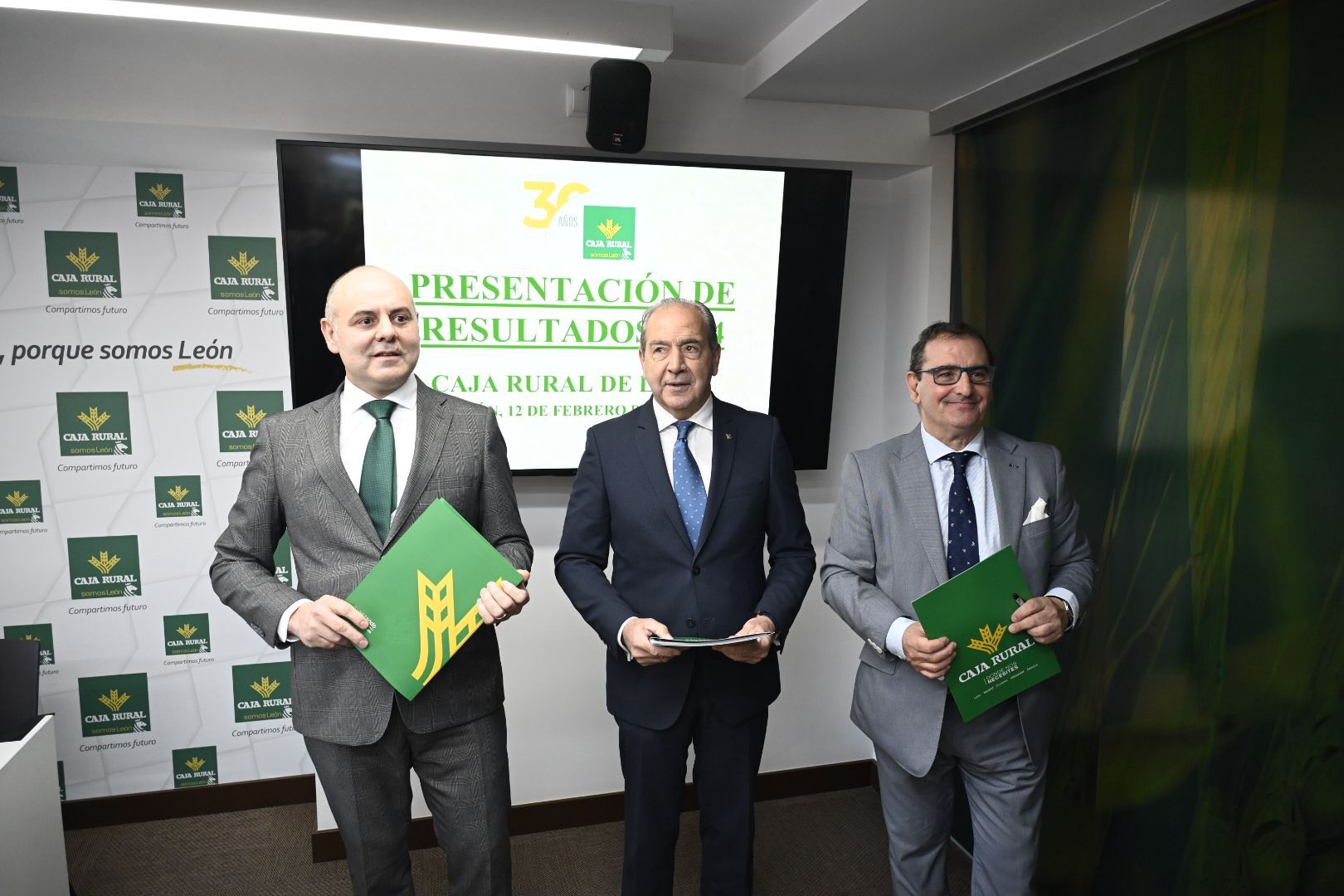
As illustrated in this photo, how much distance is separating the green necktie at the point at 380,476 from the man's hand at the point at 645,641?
617 mm

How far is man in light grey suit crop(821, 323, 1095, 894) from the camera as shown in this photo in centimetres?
210

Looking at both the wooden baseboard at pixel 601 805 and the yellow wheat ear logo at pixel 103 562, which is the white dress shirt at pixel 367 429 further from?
the yellow wheat ear logo at pixel 103 562

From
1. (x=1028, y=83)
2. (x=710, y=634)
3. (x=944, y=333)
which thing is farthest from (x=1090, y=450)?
(x=710, y=634)

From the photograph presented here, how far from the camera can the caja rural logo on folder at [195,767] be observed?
3.63m

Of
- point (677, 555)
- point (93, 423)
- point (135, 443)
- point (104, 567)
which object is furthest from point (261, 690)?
point (677, 555)

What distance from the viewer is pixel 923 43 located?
108 inches

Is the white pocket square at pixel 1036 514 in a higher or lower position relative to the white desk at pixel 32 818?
higher

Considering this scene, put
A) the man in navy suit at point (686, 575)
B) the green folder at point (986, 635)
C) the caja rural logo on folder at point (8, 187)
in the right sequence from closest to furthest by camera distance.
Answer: the green folder at point (986, 635) → the man in navy suit at point (686, 575) → the caja rural logo on folder at point (8, 187)

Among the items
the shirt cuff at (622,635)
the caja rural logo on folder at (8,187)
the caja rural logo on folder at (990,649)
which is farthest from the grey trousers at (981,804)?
the caja rural logo on folder at (8,187)

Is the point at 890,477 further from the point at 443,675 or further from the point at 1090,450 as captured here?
the point at 443,675

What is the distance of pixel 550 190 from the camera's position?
122 inches

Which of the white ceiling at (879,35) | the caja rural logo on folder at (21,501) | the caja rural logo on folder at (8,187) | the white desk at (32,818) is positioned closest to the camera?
the white desk at (32,818)

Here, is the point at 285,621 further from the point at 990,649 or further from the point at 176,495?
the point at 176,495

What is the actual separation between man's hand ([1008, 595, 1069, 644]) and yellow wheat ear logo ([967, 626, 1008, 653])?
27 mm
